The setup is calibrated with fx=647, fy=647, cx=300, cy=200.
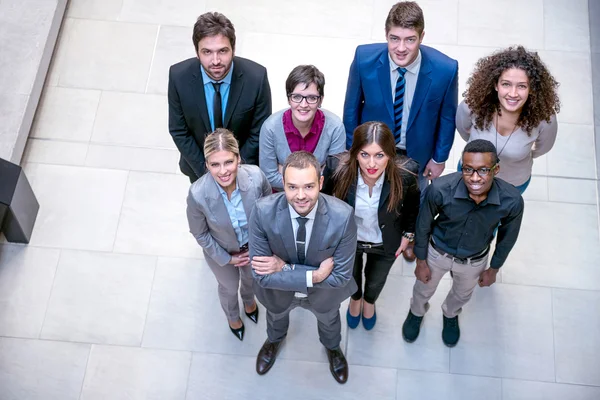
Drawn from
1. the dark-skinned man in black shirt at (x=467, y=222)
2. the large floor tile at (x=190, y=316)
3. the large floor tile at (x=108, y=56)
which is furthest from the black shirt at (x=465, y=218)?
the large floor tile at (x=108, y=56)

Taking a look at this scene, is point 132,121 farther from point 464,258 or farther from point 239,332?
point 464,258

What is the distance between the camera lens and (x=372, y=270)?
13.0ft

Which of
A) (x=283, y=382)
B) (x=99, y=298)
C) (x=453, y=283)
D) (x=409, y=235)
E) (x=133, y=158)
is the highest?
(x=409, y=235)

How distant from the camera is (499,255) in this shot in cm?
360

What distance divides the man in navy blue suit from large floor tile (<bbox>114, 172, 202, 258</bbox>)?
151cm

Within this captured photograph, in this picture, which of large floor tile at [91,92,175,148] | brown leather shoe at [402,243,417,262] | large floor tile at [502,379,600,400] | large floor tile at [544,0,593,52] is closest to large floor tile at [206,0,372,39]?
large floor tile at [91,92,175,148]

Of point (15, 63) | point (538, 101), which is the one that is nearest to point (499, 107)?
point (538, 101)

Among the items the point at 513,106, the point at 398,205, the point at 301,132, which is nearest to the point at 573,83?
the point at 513,106

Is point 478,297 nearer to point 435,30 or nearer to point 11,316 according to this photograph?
point 435,30

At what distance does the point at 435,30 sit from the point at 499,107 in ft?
7.39

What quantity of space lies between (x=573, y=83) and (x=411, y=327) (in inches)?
103

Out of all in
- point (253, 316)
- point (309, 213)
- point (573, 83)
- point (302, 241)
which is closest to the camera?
point (309, 213)

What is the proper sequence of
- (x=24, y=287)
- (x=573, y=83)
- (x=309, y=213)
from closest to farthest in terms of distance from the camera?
(x=309, y=213) → (x=24, y=287) → (x=573, y=83)

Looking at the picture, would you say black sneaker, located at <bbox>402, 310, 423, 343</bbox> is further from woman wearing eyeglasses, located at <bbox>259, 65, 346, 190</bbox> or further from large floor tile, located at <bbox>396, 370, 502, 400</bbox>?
woman wearing eyeglasses, located at <bbox>259, 65, 346, 190</bbox>
